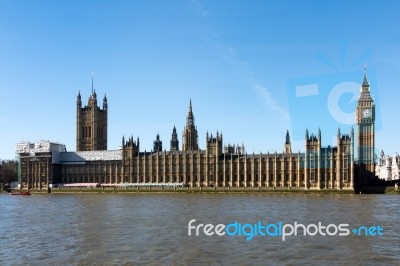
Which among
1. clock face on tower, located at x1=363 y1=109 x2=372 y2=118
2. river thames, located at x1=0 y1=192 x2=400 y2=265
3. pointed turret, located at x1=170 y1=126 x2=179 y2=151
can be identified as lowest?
river thames, located at x1=0 y1=192 x2=400 y2=265

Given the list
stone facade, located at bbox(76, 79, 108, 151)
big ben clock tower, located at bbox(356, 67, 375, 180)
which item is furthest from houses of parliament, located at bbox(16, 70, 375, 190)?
stone facade, located at bbox(76, 79, 108, 151)

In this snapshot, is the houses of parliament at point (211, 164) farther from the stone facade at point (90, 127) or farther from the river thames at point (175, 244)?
the river thames at point (175, 244)

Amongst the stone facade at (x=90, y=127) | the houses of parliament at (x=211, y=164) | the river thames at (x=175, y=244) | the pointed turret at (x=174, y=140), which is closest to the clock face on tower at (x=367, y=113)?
the houses of parliament at (x=211, y=164)

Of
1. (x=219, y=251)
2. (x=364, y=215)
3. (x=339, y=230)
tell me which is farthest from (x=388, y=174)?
(x=219, y=251)

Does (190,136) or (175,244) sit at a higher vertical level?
(190,136)

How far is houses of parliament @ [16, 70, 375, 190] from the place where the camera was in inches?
4663

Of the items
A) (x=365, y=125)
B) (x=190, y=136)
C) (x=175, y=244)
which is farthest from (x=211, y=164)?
(x=175, y=244)

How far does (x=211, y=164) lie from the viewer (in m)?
132

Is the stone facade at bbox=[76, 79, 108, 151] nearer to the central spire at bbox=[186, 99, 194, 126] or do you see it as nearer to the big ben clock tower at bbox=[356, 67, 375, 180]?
the central spire at bbox=[186, 99, 194, 126]

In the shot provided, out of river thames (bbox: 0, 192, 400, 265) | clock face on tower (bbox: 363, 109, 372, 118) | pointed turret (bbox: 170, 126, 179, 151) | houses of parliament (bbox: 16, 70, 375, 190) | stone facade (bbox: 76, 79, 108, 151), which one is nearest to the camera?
river thames (bbox: 0, 192, 400, 265)

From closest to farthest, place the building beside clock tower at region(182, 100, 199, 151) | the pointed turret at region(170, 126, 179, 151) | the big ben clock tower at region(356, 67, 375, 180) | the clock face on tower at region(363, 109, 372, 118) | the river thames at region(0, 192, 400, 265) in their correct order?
the river thames at region(0, 192, 400, 265), the big ben clock tower at region(356, 67, 375, 180), the clock face on tower at region(363, 109, 372, 118), the building beside clock tower at region(182, 100, 199, 151), the pointed turret at region(170, 126, 179, 151)

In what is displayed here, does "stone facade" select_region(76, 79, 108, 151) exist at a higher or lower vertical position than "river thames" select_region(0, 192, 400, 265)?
higher

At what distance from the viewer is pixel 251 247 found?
31.8m

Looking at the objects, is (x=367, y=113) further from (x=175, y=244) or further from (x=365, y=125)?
(x=175, y=244)
